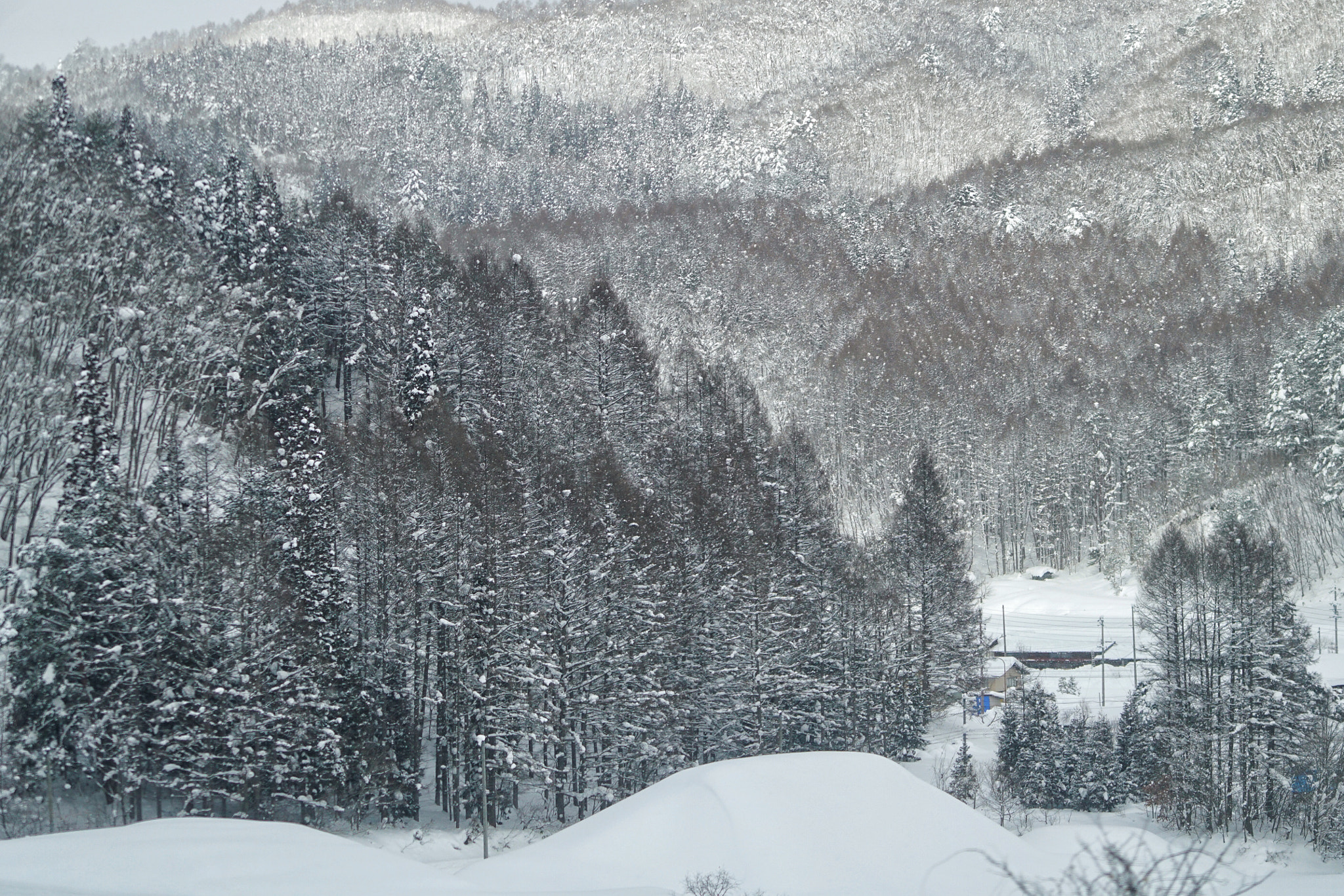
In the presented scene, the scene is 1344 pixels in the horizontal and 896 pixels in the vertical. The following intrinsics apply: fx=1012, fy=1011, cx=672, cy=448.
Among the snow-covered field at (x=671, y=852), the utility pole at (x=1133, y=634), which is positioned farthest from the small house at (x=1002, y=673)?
the snow-covered field at (x=671, y=852)

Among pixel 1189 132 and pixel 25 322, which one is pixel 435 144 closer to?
pixel 1189 132

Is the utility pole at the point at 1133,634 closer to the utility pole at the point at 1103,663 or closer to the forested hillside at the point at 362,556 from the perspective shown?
the utility pole at the point at 1103,663

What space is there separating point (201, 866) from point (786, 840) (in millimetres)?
8054

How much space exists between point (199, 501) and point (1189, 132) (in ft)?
659

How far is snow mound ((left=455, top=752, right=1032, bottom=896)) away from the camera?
14117 mm

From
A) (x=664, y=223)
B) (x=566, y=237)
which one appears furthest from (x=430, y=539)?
(x=664, y=223)

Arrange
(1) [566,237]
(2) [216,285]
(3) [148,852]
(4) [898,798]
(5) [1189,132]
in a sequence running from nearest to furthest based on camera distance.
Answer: (3) [148,852]
(4) [898,798]
(2) [216,285]
(1) [566,237]
(5) [1189,132]

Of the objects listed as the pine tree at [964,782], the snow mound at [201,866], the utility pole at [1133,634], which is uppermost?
the snow mound at [201,866]

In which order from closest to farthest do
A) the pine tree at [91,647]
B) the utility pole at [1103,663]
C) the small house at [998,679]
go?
1. the pine tree at [91,647]
2. the utility pole at [1103,663]
3. the small house at [998,679]

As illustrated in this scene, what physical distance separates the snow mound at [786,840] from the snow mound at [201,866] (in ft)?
4.70

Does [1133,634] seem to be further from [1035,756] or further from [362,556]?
[362,556]

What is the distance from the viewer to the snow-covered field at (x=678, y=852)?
11016 millimetres

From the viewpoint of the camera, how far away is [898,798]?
1641 cm

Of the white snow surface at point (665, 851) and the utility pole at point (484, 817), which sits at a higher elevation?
the white snow surface at point (665, 851)
